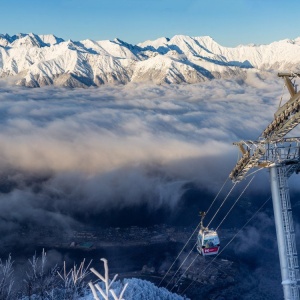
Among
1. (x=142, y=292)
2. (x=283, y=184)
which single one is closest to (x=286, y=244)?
(x=283, y=184)

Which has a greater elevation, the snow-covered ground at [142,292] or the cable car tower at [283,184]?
the cable car tower at [283,184]

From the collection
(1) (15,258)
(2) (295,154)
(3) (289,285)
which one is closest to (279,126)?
(2) (295,154)

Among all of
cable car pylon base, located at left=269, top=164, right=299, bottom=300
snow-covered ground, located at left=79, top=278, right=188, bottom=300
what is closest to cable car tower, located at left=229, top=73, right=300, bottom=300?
cable car pylon base, located at left=269, top=164, right=299, bottom=300

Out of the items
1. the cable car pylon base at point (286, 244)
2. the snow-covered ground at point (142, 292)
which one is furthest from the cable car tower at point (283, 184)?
the snow-covered ground at point (142, 292)

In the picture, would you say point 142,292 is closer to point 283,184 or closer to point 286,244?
point 286,244

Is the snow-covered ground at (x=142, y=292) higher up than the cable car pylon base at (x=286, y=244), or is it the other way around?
the cable car pylon base at (x=286, y=244)

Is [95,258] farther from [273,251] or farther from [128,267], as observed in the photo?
[273,251]

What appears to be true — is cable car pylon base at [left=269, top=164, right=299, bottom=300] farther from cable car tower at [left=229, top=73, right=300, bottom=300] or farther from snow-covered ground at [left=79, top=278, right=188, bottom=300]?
snow-covered ground at [left=79, top=278, right=188, bottom=300]

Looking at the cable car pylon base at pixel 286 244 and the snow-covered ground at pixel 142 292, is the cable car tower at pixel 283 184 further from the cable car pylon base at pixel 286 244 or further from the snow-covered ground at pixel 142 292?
the snow-covered ground at pixel 142 292

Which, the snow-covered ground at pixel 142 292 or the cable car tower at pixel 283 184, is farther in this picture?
the snow-covered ground at pixel 142 292

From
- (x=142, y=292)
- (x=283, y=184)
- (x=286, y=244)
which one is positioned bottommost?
(x=142, y=292)

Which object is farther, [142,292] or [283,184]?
[142,292]
